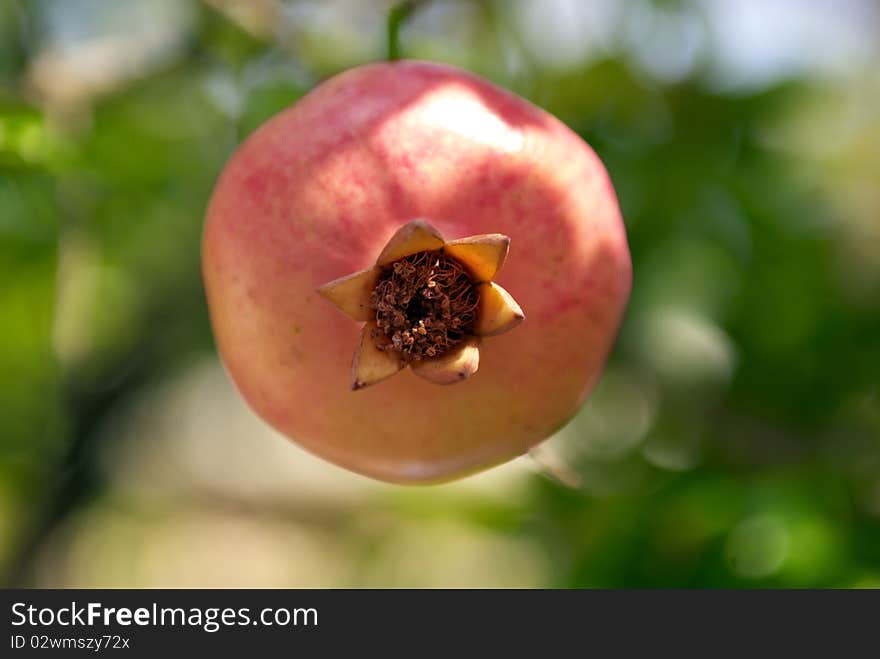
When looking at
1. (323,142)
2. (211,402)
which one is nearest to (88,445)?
(211,402)

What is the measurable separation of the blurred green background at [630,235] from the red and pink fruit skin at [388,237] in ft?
1.69

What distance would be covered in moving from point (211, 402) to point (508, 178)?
1.77 metres

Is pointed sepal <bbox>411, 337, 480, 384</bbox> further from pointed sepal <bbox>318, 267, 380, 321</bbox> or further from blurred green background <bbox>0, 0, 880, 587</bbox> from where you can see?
blurred green background <bbox>0, 0, 880, 587</bbox>

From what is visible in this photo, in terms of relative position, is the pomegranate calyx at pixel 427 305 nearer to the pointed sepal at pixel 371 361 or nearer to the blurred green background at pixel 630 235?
the pointed sepal at pixel 371 361

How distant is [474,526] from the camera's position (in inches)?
70.7

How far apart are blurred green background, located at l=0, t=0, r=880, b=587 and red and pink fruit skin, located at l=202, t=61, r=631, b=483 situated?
515 millimetres

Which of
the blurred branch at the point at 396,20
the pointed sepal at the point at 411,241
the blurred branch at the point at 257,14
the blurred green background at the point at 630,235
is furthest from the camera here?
the blurred branch at the point at 257,14

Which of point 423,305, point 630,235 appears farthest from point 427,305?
point 630,235

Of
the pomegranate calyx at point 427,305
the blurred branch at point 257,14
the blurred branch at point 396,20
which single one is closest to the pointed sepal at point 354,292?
the pomegranate calyx at point 427,305

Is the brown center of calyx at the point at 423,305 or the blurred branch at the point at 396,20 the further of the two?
the blurred branch at the point at 396,20

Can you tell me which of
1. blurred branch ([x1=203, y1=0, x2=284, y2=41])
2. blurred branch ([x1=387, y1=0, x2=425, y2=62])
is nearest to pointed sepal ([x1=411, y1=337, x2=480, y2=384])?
blurred branch ([x1=387, y1=0, x2=425, y2=62])

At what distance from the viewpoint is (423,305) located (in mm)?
721

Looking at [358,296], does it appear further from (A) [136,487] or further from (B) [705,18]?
(A) [136,487]

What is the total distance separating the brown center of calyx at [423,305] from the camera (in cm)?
71
